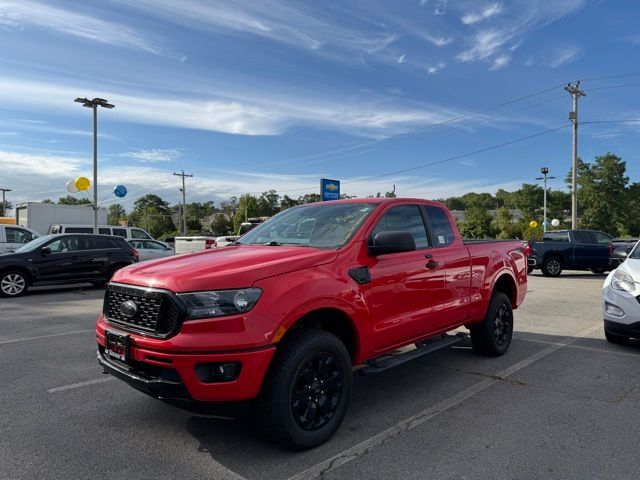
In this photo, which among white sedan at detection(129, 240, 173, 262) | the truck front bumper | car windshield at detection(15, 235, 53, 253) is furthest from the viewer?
white sedan at detection(129, 240, 173, 262)

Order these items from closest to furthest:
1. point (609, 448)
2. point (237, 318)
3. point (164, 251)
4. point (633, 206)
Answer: point (237, 318)
point (609, 448)
point (164, 251)
point (633, 206)

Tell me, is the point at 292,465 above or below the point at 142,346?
below

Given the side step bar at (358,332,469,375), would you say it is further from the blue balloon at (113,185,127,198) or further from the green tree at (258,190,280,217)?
the green tree at (258,190,280,217)

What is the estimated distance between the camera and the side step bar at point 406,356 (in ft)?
12.9

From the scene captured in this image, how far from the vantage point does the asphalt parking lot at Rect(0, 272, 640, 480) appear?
10.1 feet

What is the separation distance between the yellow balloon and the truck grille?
23.4 meters

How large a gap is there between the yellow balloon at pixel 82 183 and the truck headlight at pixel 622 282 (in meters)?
24.5

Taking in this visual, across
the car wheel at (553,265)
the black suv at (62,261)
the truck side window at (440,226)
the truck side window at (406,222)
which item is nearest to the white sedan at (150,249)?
the black suv at (62,261)

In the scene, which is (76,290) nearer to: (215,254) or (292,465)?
(215,254)

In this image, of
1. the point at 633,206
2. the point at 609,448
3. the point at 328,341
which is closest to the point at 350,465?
the point at 328,341

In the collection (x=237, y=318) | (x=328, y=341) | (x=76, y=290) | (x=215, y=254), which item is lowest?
(x=76, y=290)

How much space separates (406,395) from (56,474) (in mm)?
2929

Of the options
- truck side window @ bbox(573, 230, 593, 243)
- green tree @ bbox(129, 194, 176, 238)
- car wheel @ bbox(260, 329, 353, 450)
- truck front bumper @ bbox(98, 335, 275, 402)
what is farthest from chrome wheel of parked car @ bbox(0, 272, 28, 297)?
green tree @ bbox(129, 194, 176, 238)

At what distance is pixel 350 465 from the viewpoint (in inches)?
123
